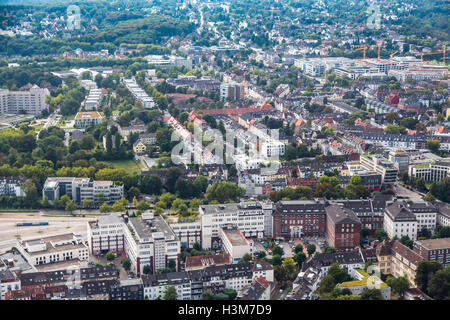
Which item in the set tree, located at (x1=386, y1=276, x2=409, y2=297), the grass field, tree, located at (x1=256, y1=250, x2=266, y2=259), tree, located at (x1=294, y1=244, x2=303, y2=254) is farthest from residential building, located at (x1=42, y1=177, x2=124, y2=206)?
tree, located at (x1=386, y1=276, x2=409, y2=297)

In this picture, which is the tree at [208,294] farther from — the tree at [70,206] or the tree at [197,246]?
the tree at [70,206]

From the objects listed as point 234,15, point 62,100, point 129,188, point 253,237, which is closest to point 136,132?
point 129,188

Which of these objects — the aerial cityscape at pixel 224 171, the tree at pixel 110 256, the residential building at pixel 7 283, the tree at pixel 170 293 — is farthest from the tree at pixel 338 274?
the residential building at pixel 7 283

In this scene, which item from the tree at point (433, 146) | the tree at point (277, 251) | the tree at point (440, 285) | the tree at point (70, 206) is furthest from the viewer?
the tree at point (433, 146)

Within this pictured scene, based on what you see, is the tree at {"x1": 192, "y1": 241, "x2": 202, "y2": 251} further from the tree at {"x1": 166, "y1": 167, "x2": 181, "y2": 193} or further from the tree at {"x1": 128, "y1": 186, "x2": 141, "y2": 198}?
the tree at {"x1": 166, "y1": 167, "x2": 181, "y2": 193}

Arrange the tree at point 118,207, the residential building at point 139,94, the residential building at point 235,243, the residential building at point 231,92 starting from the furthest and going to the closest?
the residential building at point 231,92 < the residential building at point 139,94 < the tree at point 118,207 < the residential building at point 235,243

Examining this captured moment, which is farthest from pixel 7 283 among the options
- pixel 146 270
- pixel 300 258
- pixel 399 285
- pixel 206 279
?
pixel 399 285
